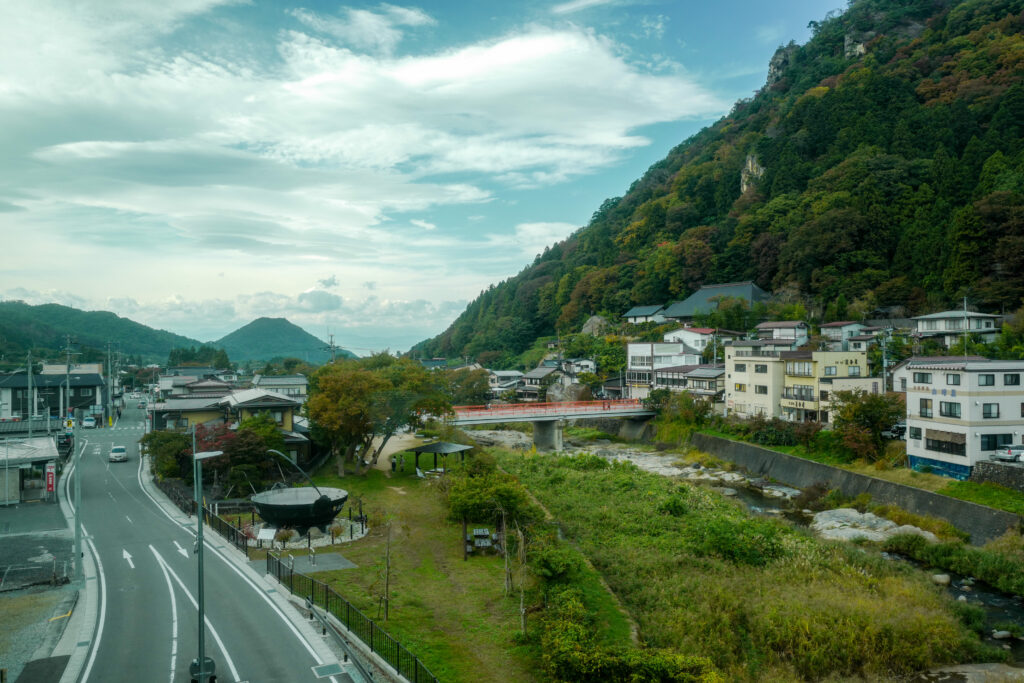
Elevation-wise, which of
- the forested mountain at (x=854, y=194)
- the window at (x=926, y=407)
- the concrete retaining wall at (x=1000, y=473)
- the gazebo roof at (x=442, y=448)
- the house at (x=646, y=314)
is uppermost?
the forested mountain at (x=854, y=194)

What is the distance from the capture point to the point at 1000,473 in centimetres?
2584

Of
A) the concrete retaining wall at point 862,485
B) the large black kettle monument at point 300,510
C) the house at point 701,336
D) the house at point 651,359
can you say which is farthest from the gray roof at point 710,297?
the large black kettle monument at point 300,510

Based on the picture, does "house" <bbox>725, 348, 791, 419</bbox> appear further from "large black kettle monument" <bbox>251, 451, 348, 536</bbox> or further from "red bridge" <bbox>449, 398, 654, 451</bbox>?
"large black kettle monument" <bbox>251, 451, 348, 536</bbox>

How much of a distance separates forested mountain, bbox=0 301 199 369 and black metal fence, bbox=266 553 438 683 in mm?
68868

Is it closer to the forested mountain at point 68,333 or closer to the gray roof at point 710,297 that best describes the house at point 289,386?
the forested mountain at point 68,333

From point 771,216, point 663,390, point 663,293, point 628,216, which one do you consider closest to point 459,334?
point 628,216

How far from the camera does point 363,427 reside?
113ft

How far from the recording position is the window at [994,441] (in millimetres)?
27891

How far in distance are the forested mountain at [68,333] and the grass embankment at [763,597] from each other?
72.8 m

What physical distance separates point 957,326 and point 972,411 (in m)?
17.9

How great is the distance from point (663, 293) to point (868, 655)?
222ft

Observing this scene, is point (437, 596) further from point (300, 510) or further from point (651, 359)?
point (651, 359)

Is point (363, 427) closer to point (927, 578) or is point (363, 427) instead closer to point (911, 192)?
point (927, 578)

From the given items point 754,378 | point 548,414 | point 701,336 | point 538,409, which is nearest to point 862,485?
point 754,378
